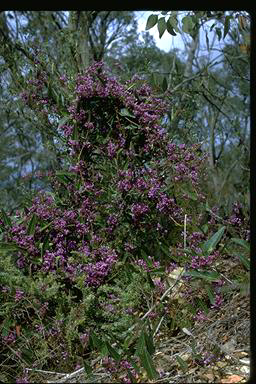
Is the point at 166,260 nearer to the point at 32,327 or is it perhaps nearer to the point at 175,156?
the point at 175,156

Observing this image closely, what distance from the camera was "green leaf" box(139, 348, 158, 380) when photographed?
1984 millimetres

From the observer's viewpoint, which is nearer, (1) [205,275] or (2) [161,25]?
(1) [205,275]

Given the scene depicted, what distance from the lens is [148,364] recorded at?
6.57ft

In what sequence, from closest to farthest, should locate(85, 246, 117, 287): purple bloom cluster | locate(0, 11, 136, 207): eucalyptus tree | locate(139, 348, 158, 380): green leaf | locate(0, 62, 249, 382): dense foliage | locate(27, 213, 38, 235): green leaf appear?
locate(139, 348, 158, 380): green leaf, locate(0, 62, 249, 382): dense foliage, locate(85, 246, 117, 287): purple bloom cluster, locate(27, 213, 38, 235): green leaf, locate(0, 11, 136, 207): eucalyptus tree

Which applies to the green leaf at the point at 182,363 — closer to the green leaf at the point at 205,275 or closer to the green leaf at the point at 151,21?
the green leaf at the point at 205,275

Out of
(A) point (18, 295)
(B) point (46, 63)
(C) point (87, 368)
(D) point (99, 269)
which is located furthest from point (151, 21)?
(C) point (87, 368)

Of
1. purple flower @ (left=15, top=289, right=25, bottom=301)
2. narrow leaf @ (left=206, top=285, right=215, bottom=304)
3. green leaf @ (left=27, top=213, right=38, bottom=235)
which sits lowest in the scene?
narrow leaf @ (left=206, top=285, right=215, bottom=304)

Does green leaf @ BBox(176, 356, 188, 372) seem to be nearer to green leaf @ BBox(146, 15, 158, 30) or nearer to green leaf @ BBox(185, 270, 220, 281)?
green leaf @ BBox(185, 270, 220, 281)

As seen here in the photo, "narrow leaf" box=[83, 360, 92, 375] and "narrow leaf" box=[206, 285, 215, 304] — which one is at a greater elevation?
"narrow leaf" box=[206, 285, 215, 304]

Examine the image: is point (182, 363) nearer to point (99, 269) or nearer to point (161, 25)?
point (99, 269)

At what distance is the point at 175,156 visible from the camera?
2.72 meters

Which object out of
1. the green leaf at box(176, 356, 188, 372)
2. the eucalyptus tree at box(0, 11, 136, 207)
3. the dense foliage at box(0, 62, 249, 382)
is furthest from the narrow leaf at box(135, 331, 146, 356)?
the eucalyptus tree at box(0, 11, 136, 207)

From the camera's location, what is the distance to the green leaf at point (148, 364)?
1.98m

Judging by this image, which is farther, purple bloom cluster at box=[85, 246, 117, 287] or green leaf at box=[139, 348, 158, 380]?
purple bloom cluster at box=[85, 246, 117, 287]
